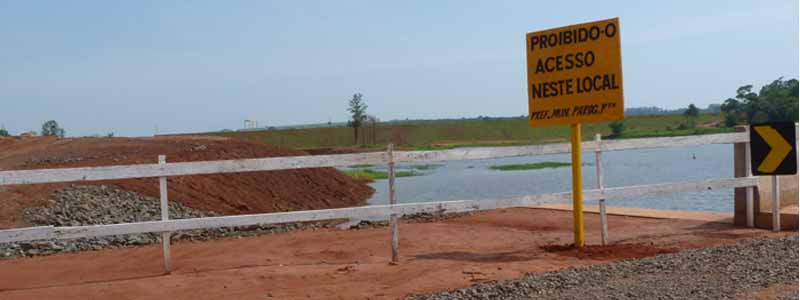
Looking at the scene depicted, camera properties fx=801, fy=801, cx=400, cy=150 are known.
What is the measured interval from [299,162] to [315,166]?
290mm

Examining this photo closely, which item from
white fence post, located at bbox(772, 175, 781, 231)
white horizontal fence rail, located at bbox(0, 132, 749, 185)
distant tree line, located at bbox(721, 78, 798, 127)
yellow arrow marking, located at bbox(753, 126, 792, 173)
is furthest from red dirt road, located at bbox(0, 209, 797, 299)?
distant tree line, located at bbox(721, 78, 798, 127)

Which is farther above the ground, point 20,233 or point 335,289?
point 20,233

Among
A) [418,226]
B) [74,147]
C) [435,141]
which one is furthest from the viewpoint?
[435,141]

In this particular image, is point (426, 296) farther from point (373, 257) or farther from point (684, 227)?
point (684, 227)

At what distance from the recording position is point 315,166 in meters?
9.13

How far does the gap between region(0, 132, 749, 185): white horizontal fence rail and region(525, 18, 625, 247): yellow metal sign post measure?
616 mm

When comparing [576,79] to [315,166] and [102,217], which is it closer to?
[315,166]

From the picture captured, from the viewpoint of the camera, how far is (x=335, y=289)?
745 centimetres

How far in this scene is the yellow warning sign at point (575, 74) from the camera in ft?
29.8

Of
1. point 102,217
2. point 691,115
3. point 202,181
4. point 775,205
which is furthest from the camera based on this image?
point 691,115

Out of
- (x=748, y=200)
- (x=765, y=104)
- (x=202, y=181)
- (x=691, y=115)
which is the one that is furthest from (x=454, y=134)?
(x=748, y=200)

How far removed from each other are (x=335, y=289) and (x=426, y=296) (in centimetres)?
93

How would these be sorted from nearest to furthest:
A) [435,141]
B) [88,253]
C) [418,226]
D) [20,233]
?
[20,233], [88,253], [418,226], [435,141]

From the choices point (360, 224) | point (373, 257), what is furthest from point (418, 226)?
point (373, 257)
